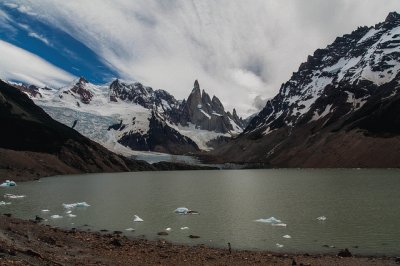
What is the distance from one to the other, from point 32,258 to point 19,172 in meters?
154

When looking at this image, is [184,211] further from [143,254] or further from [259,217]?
[143,254]

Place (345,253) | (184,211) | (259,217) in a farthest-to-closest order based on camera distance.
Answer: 1. (184,211)
2. (259,217)
3. (345,253)

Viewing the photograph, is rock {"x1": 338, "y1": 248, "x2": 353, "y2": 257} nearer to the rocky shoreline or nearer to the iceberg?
the rocky shoreline

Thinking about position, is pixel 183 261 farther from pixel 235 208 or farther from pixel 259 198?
pixel 259 198

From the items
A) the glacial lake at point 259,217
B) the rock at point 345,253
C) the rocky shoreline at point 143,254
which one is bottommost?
the rocky shoreline at point 143,254

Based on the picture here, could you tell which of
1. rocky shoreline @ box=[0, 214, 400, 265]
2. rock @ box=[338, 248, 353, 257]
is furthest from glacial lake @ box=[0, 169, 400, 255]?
rocky shoreline @ box=[0, 214, 400, 265]

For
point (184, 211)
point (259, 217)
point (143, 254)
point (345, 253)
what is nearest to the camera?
point (143, 254)

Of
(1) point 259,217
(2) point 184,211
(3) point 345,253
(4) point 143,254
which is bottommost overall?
(4) point 143,254

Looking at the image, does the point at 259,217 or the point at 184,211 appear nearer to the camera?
the point at 259,217

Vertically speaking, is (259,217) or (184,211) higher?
(184,211)

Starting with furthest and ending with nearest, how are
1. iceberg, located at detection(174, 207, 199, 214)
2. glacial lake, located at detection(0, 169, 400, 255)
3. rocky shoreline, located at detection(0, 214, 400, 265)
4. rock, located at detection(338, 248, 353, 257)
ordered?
iceberg, located at detection(174, 207, 199, 214) < glacial lake, located at detection(0, 169, 400, 255) < rock, located at detection(338, 248, 353, 257) < rocky shoreline, located at detection(0, 214, 400, 265)

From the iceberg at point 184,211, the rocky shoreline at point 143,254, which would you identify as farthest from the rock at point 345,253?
the iceberg at point 184,211

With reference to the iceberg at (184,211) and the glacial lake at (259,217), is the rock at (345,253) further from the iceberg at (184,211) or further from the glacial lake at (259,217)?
the iceberg at (184,211)

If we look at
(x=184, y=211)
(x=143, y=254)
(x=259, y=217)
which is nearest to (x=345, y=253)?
(x=143, y=254)
